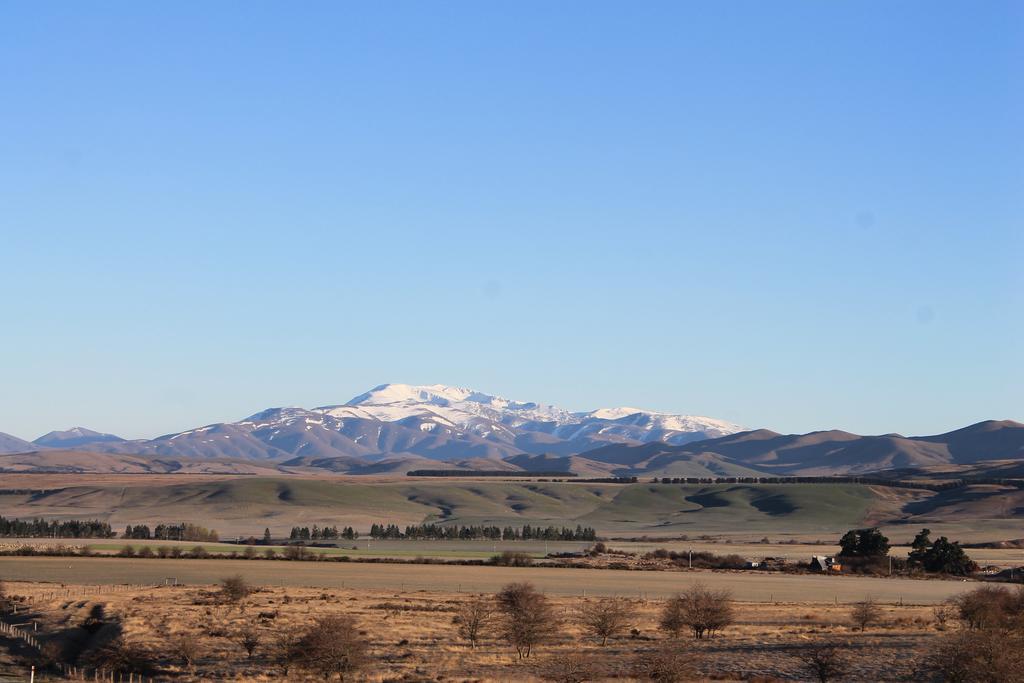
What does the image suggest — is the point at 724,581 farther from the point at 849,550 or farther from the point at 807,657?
the point at 807,657

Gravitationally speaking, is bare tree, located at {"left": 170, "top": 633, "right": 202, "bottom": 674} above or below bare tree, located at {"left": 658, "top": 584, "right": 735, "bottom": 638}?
below

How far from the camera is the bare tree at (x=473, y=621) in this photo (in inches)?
2640

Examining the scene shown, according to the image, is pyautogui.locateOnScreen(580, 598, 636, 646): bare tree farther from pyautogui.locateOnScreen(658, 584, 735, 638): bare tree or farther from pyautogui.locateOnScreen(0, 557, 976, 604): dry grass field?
pyautogui.locateOnScreen(0, 557, 976, 604): dry grass field

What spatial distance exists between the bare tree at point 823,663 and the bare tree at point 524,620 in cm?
1352

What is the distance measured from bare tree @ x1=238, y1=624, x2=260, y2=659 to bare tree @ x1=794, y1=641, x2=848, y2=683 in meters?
27.1

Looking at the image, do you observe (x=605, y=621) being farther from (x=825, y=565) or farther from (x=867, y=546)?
(x=867, y=546)

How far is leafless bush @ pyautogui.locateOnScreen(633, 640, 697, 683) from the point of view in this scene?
51125 mm

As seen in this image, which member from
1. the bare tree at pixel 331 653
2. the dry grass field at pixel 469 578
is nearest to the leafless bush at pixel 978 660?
the bare tree at pixel 331 653

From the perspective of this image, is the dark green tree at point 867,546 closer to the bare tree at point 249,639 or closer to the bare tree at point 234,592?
the bare tree at point 234,592

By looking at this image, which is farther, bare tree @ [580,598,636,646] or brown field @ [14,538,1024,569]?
brown field @ [14,538,1024,569]

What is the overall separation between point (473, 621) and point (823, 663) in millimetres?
20095

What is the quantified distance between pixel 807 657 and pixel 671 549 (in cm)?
10586

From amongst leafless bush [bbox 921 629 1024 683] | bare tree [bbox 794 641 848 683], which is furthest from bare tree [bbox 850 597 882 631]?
leafless bush [bbox 921 629 1024 683]

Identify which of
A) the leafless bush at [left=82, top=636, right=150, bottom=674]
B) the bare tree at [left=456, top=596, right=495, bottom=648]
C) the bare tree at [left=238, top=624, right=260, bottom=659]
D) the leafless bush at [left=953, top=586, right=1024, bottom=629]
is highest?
the leafless bush at [left=953, top=586, right=1024, bottom=629]
